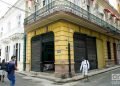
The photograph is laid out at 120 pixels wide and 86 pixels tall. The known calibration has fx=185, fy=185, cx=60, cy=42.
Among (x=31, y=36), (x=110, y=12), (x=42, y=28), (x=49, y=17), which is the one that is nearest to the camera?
(x=49, y=17)

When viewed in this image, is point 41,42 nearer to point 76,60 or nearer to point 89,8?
point 76,60

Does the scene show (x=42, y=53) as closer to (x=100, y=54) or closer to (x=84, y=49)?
(x=84, y=49)

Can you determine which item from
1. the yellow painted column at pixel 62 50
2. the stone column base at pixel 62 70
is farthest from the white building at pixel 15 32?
the stone column base at pixel 62 70

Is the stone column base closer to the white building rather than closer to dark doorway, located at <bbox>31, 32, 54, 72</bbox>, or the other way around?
dark doorway, located at <bbox>31, 32, 54, 72</bbox>

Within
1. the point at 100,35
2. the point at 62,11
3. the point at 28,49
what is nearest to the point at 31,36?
the point at 28,49

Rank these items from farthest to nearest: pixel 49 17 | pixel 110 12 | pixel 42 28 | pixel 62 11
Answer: pixel 110 12 → pixel 42 28 → pixel 49 17 → pixel 62 11

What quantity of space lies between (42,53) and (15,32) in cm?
660

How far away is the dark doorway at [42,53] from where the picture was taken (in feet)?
57.6

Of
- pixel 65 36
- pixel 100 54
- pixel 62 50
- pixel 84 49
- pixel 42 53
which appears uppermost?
pixel 65 36

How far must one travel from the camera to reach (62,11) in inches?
548

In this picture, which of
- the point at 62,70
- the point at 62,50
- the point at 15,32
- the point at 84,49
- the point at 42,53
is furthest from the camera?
the point at 15,32

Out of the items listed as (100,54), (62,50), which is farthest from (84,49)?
(100,54)

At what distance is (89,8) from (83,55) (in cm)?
593

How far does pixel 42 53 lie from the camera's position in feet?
58.0
